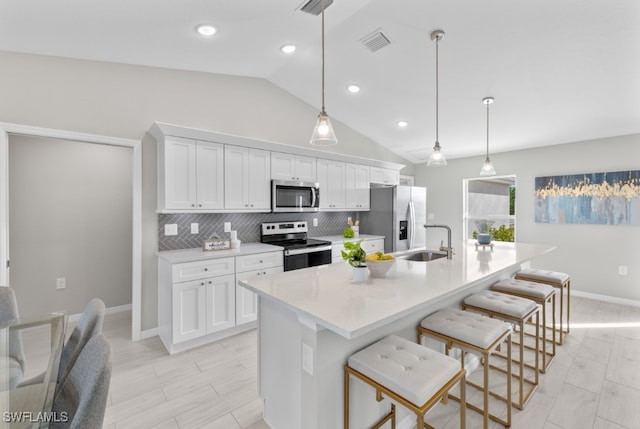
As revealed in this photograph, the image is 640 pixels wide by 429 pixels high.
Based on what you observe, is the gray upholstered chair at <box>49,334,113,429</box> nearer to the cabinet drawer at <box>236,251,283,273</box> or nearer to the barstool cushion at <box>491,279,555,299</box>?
the cabinet drawer at <box>236,251,283,273</box>

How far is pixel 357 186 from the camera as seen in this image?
4.90 m

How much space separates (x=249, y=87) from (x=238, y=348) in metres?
3.21

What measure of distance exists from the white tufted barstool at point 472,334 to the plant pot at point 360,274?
1.57 ft

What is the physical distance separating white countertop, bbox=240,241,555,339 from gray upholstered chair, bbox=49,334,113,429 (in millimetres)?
748

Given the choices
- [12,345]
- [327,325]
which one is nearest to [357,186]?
[327,325]

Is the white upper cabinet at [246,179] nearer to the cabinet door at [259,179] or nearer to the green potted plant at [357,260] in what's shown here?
the cabinet door at [259,179]

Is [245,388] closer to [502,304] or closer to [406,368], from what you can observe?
[406,368]

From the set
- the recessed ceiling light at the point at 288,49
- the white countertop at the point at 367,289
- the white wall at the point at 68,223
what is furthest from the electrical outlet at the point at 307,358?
the white wall at the point at 68,223

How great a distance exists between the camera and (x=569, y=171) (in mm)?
4469

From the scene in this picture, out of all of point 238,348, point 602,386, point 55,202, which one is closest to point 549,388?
point 602,386

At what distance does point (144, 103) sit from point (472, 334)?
3.67m

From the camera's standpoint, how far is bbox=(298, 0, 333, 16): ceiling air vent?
2.36m

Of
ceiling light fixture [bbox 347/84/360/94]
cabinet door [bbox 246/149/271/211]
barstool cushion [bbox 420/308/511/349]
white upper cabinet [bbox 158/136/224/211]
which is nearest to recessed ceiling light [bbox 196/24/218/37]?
white upper cabinet [bbox 158/136/224/211]

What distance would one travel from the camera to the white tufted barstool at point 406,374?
121cm
